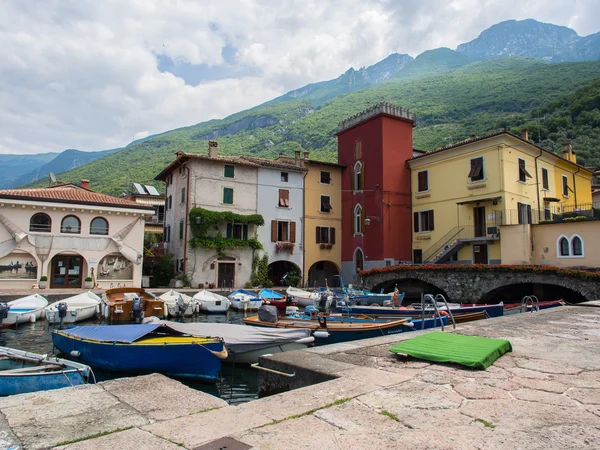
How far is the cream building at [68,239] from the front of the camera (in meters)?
25.2

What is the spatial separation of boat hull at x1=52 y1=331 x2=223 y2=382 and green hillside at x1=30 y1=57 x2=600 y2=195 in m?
45.1

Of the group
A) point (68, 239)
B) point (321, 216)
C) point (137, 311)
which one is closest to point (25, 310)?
point (137, 311)

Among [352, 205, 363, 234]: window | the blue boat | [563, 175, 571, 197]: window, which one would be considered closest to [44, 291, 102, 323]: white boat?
the blue boat

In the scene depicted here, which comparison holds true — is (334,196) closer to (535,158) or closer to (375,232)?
(375,232)

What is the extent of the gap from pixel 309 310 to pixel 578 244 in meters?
17.8

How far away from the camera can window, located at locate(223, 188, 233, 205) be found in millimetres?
32812

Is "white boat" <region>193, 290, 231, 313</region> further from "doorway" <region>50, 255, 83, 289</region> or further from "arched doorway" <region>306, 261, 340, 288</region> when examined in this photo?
"arched doorway" <region>306, 261, 340, 288</region>

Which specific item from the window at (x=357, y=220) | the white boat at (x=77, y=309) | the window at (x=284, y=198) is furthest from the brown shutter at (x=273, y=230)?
the white boat at (x=77, y=309)

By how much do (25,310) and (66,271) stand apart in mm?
9319

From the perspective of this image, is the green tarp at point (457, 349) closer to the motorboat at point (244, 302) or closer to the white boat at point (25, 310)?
the white boat at point (25, 310)

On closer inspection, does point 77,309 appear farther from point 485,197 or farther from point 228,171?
point 485,197

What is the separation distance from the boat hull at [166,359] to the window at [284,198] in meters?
25.2

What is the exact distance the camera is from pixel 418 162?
1308 inches

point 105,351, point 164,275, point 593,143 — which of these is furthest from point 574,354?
point 593,143
